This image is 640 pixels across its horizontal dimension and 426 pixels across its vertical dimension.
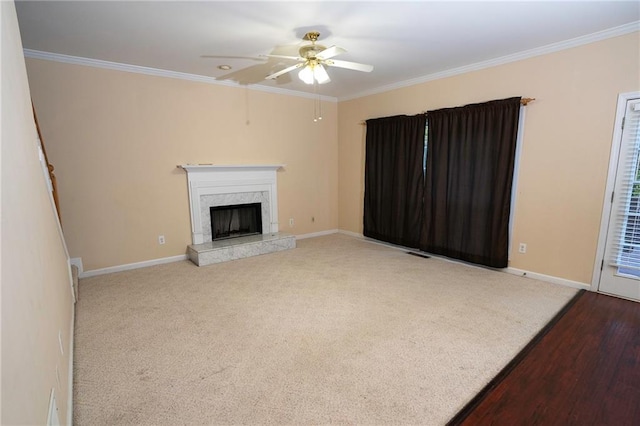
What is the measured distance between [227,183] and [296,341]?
2.86 meters

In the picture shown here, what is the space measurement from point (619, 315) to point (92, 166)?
5.56 m

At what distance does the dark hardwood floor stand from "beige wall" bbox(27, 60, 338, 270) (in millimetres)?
3968

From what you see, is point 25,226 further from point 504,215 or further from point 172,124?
point 504,215

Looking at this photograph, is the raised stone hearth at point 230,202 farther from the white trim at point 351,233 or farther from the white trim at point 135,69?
the white trim at point 351,233

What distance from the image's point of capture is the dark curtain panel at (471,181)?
361cm

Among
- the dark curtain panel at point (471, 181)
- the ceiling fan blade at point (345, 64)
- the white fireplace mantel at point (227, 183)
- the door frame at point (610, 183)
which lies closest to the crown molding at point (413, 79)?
the dark curtain panel at point (471, 181)

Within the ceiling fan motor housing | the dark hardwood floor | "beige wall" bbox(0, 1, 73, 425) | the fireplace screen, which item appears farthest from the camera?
the fireplace screen

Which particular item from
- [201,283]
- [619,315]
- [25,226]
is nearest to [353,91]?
[201,283]

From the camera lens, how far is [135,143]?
12.7ft

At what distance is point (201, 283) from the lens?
3514 mm

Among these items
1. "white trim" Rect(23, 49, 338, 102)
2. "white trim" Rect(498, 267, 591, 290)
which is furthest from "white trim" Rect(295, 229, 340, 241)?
"white trim" Rect(498, 267, 591, 290)

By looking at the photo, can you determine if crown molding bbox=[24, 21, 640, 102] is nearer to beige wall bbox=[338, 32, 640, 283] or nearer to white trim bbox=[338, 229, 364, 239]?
beige wall bbox=[338, 32, 640, 283]

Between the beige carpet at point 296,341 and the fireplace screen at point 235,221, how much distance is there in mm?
942

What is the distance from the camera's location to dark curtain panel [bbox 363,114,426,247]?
4520 millimetres
